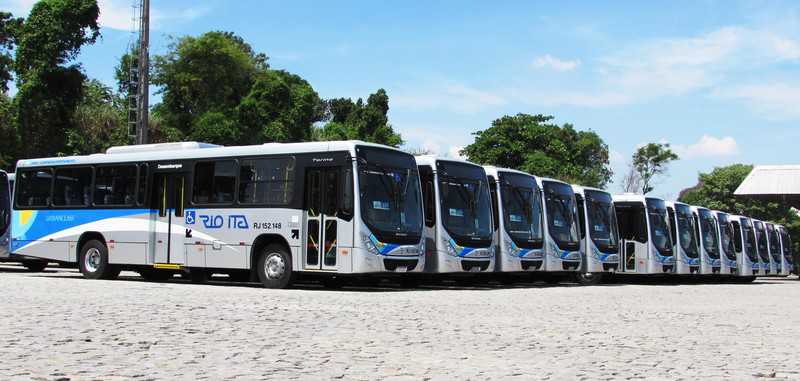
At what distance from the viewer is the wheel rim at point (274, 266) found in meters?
18.7

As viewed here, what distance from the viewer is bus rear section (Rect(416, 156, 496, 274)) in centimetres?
2036

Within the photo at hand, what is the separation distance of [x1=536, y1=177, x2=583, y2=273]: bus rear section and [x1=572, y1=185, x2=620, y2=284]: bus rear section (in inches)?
37.1

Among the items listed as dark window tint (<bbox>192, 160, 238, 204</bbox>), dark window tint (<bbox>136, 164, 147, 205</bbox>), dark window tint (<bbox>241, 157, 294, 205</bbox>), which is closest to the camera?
dark window tint (<bbox>241, 157, 294, 205</bbox>)

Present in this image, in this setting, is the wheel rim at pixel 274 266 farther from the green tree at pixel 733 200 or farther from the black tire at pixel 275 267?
the green tree at pixel 733 200

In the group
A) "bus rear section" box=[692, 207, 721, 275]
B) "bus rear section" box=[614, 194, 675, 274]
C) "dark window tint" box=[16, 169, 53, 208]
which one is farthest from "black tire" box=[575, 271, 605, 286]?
"dark window tint" box=[16, 169, 53, 208]

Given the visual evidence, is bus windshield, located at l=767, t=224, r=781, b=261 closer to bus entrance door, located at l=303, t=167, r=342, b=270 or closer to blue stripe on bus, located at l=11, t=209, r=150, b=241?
bus entrance door, located at l=303, t=167, r=342, b=270

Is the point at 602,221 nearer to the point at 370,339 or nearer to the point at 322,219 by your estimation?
the point at 322,219

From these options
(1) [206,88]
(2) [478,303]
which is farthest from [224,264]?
(1) [206,88]

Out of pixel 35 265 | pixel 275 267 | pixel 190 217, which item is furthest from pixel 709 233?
pixel 35 265

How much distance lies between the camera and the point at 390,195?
18578 millimetres

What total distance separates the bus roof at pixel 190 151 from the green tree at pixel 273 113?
120 ft

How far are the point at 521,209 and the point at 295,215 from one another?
7.00 meters

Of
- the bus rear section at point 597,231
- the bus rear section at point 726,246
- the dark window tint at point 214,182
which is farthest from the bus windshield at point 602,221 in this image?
the dark window tint at point 214,182

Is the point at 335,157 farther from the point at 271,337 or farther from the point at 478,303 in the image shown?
the point at 271,337
